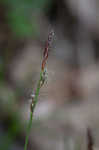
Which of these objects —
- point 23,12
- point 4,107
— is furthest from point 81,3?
point 4,107

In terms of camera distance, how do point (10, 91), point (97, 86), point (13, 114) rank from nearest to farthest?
point (13, 114), point (10, 91), point (97, 86)

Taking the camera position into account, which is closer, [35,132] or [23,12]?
[35,132]

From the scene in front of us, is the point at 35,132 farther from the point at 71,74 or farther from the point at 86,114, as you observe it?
the point at 71,74

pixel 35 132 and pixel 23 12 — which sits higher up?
pixel 23 12


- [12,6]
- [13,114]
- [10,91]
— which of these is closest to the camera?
[13,114]

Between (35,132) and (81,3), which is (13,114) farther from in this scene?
(81,3)

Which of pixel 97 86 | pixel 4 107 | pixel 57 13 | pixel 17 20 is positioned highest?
pixel 57 13
